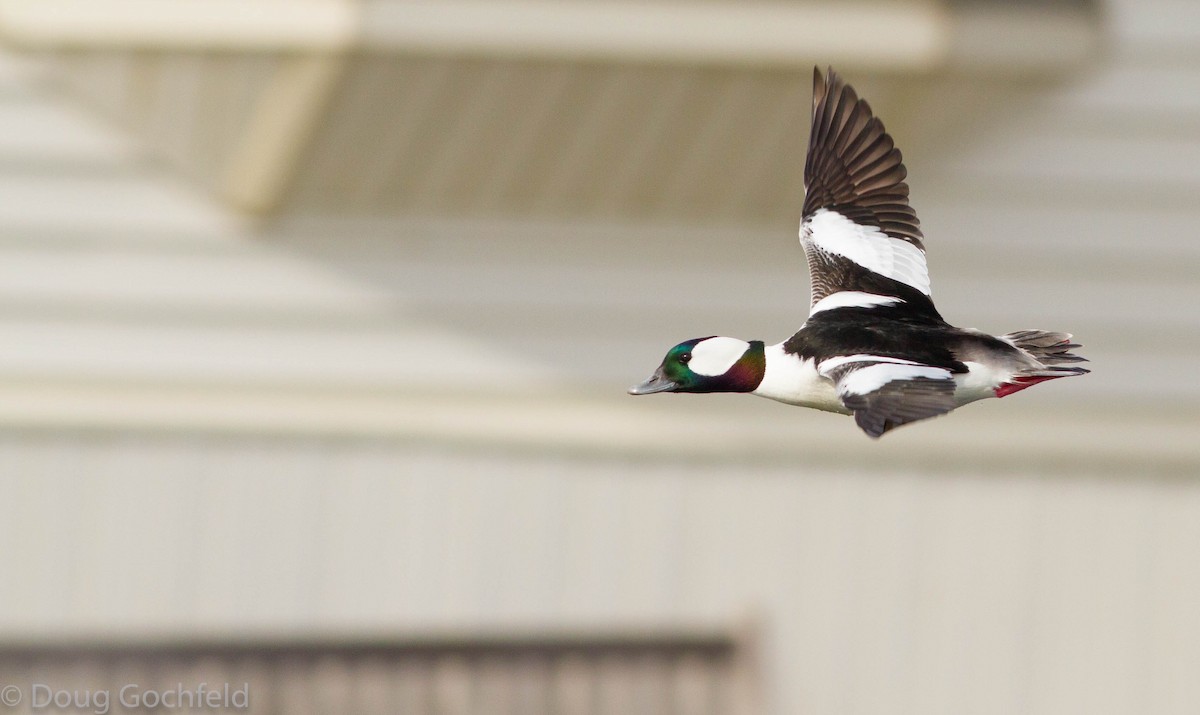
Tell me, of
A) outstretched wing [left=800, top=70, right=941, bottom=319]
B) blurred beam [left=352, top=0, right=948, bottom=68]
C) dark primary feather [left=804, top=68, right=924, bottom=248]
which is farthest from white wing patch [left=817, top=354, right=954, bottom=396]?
blurred beam [left=352, top=0, right=948, bottom=68]

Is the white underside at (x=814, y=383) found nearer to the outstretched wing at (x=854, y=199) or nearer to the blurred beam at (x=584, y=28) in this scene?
the outstretched wing at (x=854, y=199)

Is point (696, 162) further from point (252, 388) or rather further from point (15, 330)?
point (15, 330)

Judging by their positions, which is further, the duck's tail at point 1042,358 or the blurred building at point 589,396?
the blurred building at point 589,396

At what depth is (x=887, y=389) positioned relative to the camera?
163 cm

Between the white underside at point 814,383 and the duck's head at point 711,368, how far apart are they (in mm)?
22

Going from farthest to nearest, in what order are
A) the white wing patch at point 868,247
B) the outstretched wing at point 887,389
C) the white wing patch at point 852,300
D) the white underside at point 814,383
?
the white wing patch at point 868,247, the white wing patch at point 852,300, the white underside at point 814,383, the outstretched wing at point 887,389

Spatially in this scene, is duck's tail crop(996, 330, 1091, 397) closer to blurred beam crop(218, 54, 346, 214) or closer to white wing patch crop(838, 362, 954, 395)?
white wing patch crop(838, 362, 954, 395)

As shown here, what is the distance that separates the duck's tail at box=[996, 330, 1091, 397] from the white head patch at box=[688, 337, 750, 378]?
304mm

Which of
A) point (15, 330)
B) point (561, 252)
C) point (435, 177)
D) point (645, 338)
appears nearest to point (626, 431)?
point (645, 338)

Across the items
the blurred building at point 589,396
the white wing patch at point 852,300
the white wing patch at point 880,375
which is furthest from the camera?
the blurred building at point 589,396

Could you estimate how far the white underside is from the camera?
1.77m

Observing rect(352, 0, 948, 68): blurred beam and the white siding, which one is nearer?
rect(352, 0, 948, 68): blurred beam

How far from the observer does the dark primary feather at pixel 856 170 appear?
93.7 inches

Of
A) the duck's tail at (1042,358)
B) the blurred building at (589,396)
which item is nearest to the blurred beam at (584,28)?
the blurred building at (589,396)
